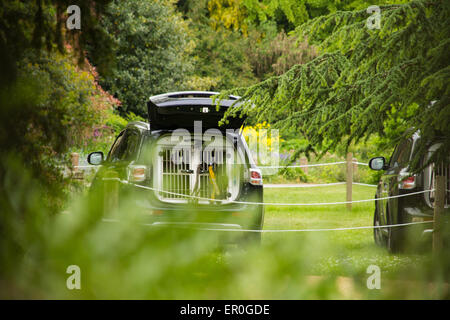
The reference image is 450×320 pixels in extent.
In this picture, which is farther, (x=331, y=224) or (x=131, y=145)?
(x=331, y=224)

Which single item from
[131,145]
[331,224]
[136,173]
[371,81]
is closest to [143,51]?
[331,224]

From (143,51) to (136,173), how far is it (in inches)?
389

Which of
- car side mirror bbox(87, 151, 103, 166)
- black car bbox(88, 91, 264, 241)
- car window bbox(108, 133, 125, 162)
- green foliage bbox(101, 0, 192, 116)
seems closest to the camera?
black car bbox(88, 91, 264, 241)

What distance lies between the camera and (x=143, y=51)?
46.9ft

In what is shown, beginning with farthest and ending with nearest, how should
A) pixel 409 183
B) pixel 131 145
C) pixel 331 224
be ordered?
pixel 331 224 < pixel 131 145 < pixel 409 183

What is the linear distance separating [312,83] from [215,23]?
14.6 metres

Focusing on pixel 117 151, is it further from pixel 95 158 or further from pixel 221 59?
pixel 221 59

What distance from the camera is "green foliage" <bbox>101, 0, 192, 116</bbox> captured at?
13.7m

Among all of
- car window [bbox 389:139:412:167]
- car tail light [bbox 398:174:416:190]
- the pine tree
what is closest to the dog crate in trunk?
the pine tree

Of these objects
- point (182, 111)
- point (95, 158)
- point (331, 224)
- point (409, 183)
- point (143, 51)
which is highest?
point (143, 51)

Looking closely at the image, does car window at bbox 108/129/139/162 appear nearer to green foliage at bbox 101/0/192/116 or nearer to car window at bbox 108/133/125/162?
car window at bbox 108/133/125/162

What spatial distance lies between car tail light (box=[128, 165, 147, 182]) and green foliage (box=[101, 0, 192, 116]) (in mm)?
8859

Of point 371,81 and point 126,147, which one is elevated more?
point 371,81

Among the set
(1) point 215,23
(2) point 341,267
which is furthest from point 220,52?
(2) point 341,267
